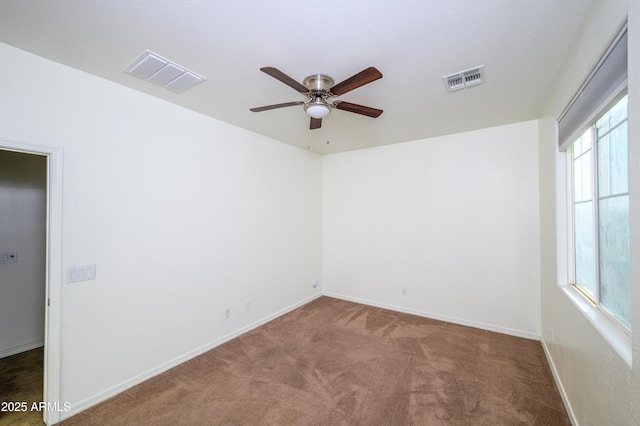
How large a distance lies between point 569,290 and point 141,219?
3.75 m

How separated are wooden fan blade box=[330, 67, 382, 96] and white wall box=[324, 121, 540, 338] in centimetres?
243

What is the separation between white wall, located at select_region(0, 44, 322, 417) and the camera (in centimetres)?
198

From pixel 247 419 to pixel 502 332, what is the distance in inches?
125

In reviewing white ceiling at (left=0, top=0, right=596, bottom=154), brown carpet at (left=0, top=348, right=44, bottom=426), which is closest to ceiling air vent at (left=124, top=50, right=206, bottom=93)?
white ceiling at (left=0, top=0, right=596, bottom=154)

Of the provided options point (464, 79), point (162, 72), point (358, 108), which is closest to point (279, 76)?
point (358, 108)

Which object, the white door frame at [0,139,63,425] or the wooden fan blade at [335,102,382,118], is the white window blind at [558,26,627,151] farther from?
the white door frame at [0,139,63,425]

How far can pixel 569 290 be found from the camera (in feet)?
7.02

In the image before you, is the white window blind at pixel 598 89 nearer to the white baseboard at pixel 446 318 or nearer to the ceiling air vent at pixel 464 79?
the ceiling air vent at pixel 464 79

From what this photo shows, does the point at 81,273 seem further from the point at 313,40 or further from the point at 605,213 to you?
the point at 605,213

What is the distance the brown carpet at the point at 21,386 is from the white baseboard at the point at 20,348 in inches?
2.0

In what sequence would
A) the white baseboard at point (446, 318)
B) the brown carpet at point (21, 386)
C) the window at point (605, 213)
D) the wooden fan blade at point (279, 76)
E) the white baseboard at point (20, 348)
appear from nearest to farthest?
the window at point (605, 213), the wooden fan blade at point (279, 76), the brown carpet at point (21, 386), the white baseboard at point (20, 348), the white baseboard at point (446, 318)

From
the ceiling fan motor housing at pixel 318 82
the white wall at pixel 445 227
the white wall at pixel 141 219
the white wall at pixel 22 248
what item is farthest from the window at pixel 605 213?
the white wall at pixel 22 248

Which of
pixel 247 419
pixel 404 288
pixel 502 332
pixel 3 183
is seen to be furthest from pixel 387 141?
pixel 3 183

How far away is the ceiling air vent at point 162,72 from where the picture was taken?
1916 millimetres
